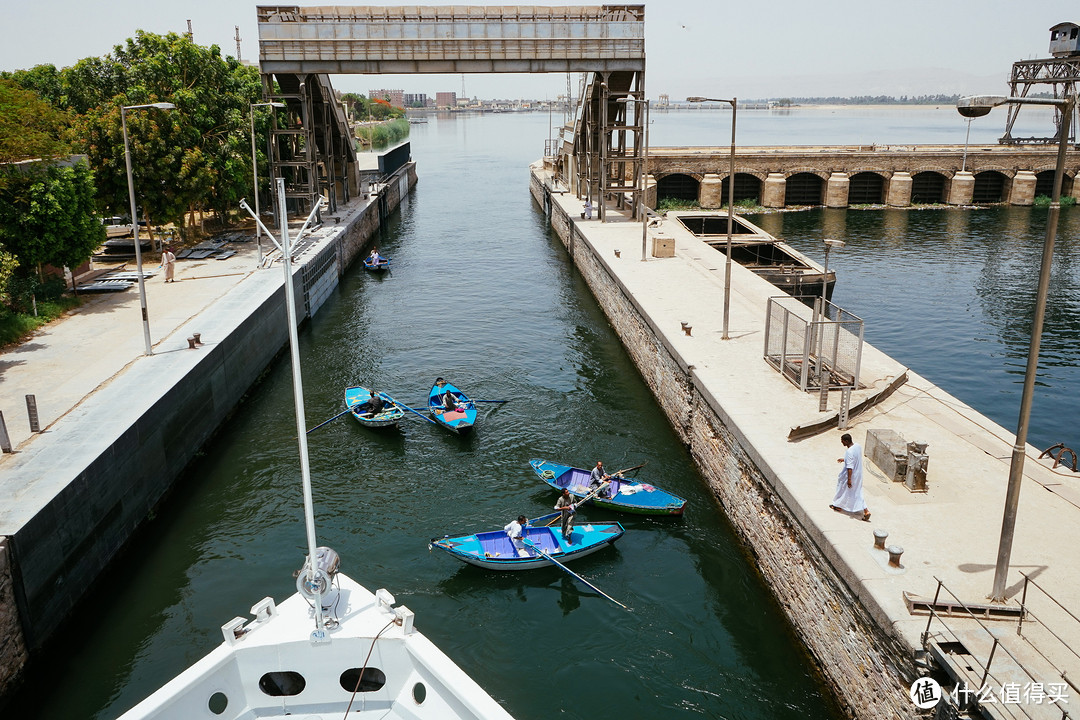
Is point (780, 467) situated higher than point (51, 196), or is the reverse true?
point (51, 196)

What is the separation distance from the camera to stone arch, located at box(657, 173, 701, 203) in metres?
80.1

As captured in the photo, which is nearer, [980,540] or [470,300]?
[980,540]

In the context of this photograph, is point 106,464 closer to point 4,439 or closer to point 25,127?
point 4,439

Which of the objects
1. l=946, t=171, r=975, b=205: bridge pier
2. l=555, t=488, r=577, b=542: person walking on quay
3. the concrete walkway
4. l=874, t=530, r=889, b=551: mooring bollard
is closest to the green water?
l=555, t=488, r=577, b=542: person walking on quay

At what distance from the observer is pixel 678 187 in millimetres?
80562

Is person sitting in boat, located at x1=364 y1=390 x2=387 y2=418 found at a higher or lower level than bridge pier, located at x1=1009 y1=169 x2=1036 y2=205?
lower

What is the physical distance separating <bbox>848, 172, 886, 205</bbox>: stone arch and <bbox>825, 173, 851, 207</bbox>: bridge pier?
10.1ft

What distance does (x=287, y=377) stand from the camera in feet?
104

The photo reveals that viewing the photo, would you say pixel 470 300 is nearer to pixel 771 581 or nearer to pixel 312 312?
pixel 312 312

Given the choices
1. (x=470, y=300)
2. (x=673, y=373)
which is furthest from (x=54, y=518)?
(x=470, y=300)

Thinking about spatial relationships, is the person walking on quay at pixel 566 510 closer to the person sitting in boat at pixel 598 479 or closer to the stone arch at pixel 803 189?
the person sitting in boat at pixel 598 479

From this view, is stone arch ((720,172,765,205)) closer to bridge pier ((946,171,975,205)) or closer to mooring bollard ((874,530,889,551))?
bridge pier ((946,171,975,205))

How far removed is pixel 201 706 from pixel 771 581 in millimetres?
11318

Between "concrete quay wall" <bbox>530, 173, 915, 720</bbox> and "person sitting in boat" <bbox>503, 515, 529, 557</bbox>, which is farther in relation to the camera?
"person sitting in boat" <bbox>503, 515, 529, 557</bbox>
